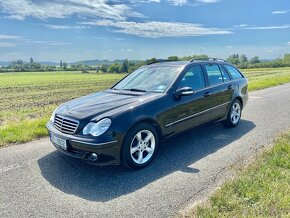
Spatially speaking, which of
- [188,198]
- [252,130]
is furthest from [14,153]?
[252,130]

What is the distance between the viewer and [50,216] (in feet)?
9.47

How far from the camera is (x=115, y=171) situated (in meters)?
4.02

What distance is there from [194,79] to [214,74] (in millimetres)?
827

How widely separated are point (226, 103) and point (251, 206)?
332 centimetres

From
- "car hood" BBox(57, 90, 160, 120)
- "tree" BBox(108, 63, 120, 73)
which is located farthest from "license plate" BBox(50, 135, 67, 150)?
"tree" BBox(108, 63, 120, 73)

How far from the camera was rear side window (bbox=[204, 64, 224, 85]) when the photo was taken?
5535 mm

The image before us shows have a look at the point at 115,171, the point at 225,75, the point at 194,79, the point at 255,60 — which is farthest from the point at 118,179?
the point at 255,60

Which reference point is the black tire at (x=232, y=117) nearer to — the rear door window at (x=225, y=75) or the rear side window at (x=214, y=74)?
the rear door window at (x=225, y=75)

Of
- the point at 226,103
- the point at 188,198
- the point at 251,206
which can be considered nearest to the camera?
the point at 251,206

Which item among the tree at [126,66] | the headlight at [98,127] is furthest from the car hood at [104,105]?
the tree at [126,66]

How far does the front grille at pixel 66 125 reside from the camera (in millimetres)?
3802

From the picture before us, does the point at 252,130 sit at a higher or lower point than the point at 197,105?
lower

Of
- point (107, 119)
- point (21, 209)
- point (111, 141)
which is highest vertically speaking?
point (107, 119)

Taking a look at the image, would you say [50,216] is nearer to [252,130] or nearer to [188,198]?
[188,198]
